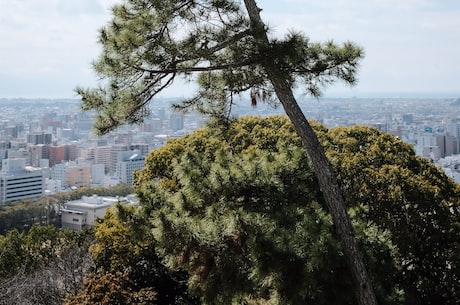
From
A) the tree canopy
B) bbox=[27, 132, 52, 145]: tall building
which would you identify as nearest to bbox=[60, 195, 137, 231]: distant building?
the tree canopy

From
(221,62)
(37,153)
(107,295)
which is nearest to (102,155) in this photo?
(37,153)

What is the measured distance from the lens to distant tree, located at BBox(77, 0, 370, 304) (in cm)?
300

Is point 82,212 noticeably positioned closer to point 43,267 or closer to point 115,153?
point 43,267

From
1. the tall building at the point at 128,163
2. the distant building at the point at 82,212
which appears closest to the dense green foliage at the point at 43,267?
the distant building at the point at 82,212

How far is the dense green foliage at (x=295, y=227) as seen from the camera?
8.99ft

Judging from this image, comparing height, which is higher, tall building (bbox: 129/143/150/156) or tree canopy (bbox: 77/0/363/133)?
tree canopy (bbox: 77/0/363/133)

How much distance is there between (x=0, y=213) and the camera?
2045cm

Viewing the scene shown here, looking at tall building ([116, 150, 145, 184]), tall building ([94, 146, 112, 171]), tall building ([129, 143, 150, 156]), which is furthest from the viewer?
tall building ([94, 146, 112, 171])

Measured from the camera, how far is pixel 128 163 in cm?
4838

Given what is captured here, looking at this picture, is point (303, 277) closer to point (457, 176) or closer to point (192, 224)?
point (192, 224)

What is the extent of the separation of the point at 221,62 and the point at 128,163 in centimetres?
4650

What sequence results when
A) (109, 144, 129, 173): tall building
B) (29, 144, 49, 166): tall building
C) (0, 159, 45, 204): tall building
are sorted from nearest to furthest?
(0, 159, 45, 204): tall building < (29, 144, 49, 166): tall building < (109, 144, 129, 173): tall building

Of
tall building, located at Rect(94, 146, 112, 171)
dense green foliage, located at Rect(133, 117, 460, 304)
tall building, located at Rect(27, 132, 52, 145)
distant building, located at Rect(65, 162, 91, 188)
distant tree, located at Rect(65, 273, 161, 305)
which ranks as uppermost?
tall building, located at Rect(27, 132, 52, 145)

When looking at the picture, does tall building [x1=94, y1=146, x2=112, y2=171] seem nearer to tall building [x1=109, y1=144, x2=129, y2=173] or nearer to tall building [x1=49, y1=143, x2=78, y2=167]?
tall building [x1=109, y1=144, x2=129, y2=173]
